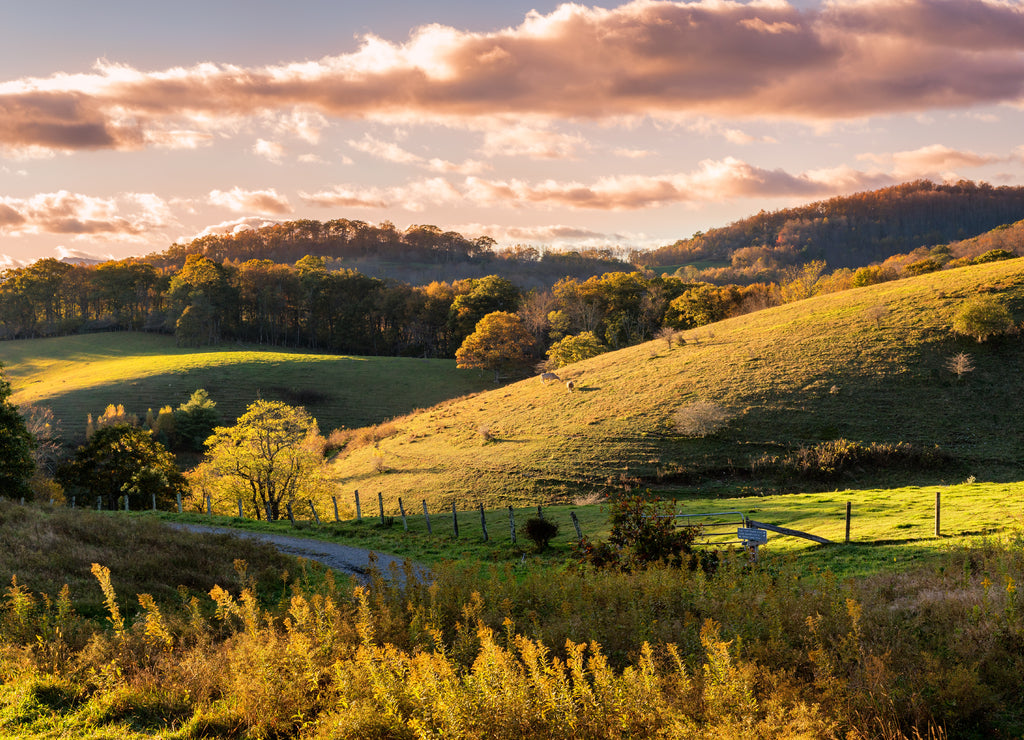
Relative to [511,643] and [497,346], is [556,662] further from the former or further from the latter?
[497,346]

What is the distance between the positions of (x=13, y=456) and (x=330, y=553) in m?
23.1

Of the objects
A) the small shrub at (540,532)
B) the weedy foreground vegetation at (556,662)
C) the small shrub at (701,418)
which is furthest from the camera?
the small shrub at (701,418)

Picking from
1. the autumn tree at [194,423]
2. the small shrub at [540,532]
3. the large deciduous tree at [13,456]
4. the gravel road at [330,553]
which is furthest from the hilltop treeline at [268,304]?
the small shrub at [540,532]

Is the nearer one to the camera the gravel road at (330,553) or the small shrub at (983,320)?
the gravel road at (330,553)

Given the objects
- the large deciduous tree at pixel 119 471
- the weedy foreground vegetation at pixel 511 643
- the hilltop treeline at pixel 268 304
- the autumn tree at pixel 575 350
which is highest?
the hilltop treeline at pixel 268 304

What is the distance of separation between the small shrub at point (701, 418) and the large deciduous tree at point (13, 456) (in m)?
39.1

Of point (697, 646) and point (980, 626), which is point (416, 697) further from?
point (980, 626)

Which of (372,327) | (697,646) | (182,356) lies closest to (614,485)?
(697,646)

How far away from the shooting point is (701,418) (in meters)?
42.3

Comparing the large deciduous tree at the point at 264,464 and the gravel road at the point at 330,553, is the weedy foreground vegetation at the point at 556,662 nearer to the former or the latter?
the gravel road at the point at 330,553

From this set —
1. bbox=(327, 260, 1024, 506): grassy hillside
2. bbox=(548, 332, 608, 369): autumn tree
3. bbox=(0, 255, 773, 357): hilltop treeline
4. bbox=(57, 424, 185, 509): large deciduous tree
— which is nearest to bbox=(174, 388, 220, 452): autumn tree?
bbox=(327, 260, 1024, 506): grassy hillside

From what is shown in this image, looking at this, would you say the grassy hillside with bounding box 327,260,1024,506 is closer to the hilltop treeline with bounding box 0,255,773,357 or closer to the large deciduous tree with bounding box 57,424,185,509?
the large deciduous tree with bounding box 57,424,185,509

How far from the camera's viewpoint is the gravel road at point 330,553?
805 inches

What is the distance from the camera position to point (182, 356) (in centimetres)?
10062
